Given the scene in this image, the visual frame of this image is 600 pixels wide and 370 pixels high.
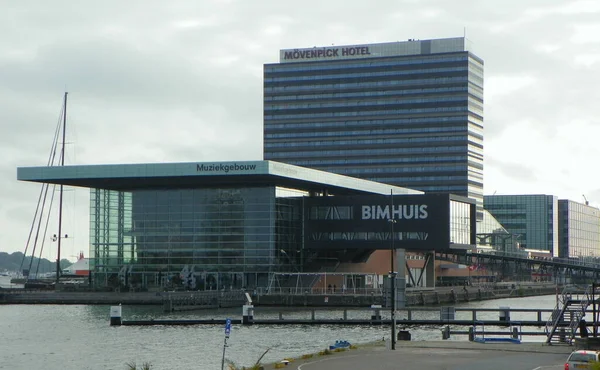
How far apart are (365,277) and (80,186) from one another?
39.9m

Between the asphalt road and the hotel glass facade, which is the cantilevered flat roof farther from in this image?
the asphalt road

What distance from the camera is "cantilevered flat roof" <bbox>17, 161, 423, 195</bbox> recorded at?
410 feet

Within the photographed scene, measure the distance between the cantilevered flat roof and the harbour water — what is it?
82.9 ft

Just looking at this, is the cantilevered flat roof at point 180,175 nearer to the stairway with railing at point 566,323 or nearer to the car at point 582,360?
the stairway with railing at point 566,323

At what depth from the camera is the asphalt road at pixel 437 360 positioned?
1949 inches

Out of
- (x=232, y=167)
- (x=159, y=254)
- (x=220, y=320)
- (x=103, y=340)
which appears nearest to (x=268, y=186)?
Result: (x=232, y=167)

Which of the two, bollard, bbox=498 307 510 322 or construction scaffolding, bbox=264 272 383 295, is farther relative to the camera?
construction scaffolding, bbox=264 272 383 295

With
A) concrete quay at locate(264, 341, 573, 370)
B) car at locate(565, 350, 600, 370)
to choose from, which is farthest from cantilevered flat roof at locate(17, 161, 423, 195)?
car at locate(565, 350, 600, 370)

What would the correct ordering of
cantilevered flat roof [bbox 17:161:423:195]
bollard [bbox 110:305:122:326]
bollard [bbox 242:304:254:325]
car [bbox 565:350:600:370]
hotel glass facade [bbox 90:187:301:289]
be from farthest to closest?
hotel glass facade [bbox 90:187:301:289] < cantilevered flat roof [bbox 17:161:423:195] < bollard [bbox 110:305:122:326] < bollard [bbox 242:304:254:325] < car [bbox 565:350:600:370]

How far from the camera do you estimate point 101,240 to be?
134500mm

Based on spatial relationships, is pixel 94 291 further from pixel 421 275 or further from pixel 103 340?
pixel 103 340

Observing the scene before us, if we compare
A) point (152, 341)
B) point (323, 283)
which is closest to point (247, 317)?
point (152, 341)

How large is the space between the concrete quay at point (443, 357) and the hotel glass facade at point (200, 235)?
66846 millimetres

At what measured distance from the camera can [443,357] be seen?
54625 mm
